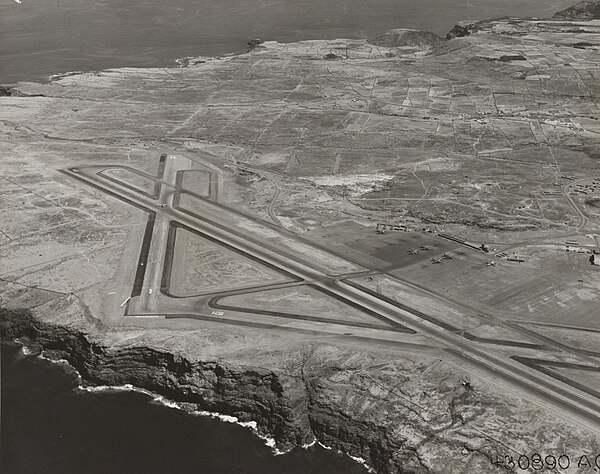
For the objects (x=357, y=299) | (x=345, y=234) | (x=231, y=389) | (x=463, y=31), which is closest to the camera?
(x=231, y=389)

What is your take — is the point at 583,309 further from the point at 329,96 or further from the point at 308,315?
the point at 329,96

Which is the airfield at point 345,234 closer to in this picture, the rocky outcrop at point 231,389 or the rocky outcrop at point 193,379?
the rocky outcrop at point 231,389

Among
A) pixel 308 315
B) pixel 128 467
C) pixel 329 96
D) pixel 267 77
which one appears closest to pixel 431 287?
pixel 308 315

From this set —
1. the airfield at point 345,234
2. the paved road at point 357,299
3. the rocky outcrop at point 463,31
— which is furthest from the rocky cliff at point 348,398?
the rocky outcrop at point 463,31

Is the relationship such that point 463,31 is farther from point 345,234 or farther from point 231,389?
point 231,389

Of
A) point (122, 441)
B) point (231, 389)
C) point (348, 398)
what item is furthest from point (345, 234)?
point (122, 441)
